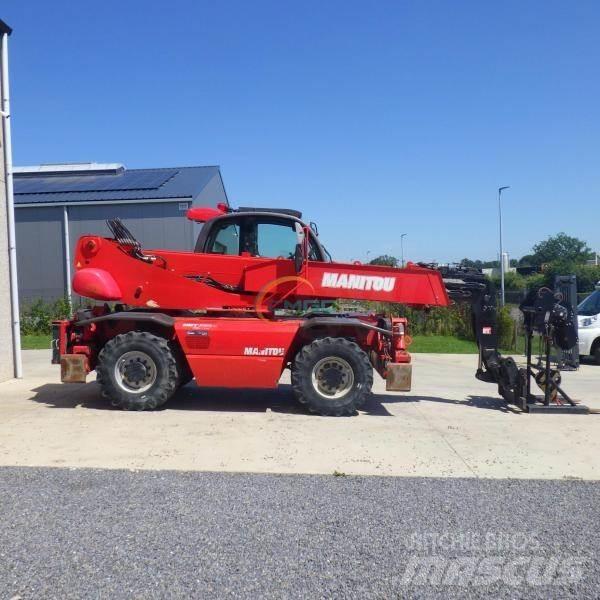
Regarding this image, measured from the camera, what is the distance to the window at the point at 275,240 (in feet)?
27.1

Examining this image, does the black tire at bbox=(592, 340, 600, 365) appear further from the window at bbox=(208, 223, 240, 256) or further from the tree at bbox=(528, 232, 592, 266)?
the tree at bbox=(528, 232, 592, 266)

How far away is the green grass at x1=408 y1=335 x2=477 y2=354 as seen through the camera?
53.4 feet

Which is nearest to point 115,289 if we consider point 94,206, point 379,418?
point 379,418

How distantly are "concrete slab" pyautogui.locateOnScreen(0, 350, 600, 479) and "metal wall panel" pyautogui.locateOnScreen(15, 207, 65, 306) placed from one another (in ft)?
43.3

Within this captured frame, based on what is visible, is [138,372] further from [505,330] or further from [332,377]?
[505,330]

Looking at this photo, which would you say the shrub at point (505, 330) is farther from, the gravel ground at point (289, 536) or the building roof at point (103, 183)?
the gravel ground at point (289, 536)

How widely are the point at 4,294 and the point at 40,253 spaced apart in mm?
12606

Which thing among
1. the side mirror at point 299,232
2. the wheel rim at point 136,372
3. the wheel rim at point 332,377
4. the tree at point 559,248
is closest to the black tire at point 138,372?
the wheel rim at point 136,372

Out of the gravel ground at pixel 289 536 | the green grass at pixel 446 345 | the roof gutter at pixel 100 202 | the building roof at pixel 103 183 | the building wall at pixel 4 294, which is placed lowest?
the green grass at pixel 446 345

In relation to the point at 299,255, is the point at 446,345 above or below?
below

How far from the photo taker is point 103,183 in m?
24.3

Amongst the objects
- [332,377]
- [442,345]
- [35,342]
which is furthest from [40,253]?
[332,377]

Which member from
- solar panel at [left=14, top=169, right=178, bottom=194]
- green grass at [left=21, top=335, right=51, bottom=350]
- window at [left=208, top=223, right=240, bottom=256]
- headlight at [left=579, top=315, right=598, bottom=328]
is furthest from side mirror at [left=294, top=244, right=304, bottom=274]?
solar panel at [left=14, top=169, right=178, bottom=194]

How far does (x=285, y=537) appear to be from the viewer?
391 centimetres
